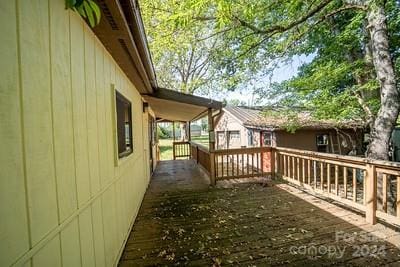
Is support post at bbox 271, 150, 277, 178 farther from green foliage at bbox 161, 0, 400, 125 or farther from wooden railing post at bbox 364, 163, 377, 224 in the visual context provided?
wooden railing post at bbox 364, 163, 377, 224

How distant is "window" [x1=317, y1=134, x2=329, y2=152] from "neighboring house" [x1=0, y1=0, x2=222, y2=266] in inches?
510

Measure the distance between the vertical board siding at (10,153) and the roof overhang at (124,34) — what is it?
36.1 inches

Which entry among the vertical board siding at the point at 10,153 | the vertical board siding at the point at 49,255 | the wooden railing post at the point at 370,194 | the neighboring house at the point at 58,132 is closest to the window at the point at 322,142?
the wooden railing post at the point at 370,194

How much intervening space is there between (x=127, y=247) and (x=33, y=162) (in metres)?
2.49

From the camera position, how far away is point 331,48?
724 centimetres

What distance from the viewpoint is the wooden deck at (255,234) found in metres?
2.85

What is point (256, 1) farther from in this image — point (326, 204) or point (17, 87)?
point (17, 87)

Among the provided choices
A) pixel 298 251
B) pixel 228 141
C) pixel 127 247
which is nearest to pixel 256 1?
pixel 298 251

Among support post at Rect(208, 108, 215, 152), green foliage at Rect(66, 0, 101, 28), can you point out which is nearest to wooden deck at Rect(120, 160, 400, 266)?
support post at Rect(208, 108, 215, 152)

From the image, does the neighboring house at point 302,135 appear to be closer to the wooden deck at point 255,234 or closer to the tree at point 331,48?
the tree at point 331,48

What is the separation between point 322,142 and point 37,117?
47.8 ft

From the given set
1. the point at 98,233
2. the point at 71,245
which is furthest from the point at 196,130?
the point at 71,245

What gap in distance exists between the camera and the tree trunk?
17.1 feet

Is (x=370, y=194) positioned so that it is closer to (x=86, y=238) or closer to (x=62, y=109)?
(x=86, y=238)
